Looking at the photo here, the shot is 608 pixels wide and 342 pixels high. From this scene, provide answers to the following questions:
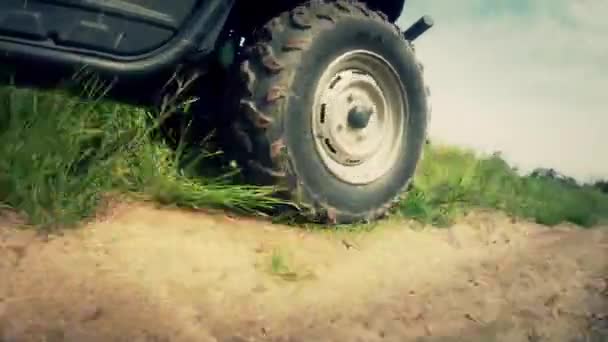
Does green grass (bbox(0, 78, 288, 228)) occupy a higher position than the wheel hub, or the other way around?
the wheel hub

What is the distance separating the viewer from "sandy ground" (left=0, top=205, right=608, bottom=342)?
1271 millimetres

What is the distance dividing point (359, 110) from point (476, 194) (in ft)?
4.99

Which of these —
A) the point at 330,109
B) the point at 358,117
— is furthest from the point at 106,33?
the point at 358,117

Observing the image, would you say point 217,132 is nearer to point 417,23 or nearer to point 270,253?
point 270,253

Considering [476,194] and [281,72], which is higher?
[281,72]

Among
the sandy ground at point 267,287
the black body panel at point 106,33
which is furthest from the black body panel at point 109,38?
the sandy ground at point 267,287

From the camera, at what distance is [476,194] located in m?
3.53

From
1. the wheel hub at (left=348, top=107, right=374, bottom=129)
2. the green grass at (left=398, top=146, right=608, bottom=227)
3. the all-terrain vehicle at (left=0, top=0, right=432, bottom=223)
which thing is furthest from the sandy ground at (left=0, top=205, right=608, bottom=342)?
the green grass at (left=398, top=146, right=608, bottom=227)

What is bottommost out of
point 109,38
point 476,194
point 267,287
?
point 267,287

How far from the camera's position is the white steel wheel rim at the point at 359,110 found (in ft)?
7.33

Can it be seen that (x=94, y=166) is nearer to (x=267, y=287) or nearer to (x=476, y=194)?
(x=267, y=287)

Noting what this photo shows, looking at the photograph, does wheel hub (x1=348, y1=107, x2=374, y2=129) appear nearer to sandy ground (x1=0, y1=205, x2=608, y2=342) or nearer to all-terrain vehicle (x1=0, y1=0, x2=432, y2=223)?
all-terrain vehicle (x1=0, y1=0, x2=432, y2=223)

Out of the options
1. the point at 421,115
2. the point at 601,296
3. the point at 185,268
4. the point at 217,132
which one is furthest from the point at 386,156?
the point at 185,268

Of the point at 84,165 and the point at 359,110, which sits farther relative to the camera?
the point at 359,110
